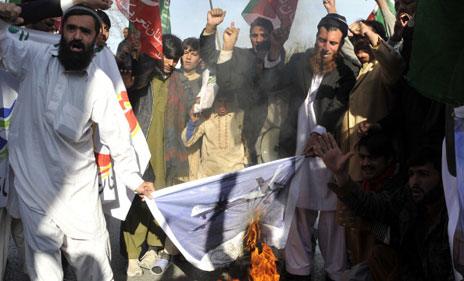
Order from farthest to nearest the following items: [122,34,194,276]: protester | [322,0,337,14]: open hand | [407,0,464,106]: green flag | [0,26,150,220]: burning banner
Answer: [122,34,194,276]: protester, [322,0,337,14]: open hand, [0,26,150,220]: burning banner, [407,0,464,106]: green flag

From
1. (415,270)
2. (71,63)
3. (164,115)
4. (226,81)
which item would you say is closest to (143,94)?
(164,115)

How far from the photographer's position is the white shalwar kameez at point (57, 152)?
332cm

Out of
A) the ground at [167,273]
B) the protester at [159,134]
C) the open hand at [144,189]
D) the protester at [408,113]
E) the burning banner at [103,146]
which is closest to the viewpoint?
the protester at [408,113]

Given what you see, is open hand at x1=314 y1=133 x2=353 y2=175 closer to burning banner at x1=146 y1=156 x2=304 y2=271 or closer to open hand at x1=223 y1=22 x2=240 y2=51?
burning banner at x1=146 y1=156 x2=304 y2=271

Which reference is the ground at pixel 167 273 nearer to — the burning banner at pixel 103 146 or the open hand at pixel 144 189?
the burning banner at pixel 103 146

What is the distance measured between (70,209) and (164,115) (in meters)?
1.55

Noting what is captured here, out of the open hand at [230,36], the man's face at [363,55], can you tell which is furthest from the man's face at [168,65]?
the man's face at [363,55]

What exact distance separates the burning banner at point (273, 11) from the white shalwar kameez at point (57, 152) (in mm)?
1798

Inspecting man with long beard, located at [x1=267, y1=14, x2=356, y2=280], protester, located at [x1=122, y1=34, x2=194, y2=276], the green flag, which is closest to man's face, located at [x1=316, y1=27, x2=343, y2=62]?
man with long beard, located at [x1=267, y1=14, x2=356, y2=280]

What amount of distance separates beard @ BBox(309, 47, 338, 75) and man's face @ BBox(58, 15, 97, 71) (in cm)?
174

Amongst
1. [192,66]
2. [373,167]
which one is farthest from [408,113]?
[192,66]

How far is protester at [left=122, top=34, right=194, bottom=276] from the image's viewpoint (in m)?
4.61

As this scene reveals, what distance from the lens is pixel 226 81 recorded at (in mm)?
4715

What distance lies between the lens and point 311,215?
418cm
